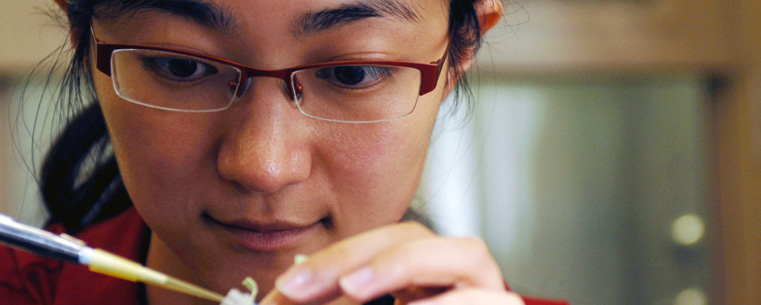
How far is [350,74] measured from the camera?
71 centimetres

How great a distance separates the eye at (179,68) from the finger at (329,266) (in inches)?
10.8

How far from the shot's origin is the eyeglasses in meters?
0.68

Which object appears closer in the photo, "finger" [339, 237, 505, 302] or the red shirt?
"finger" [339, 237, 505, 302]

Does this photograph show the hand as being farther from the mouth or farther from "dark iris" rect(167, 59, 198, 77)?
"dark iris" rect(167, 59, 198, 77)

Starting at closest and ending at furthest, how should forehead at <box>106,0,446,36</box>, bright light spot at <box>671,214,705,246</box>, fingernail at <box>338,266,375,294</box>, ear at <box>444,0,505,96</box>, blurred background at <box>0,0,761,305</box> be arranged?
1. fingernail at <box>338,266,375,294</box>
2. forehead at <box>106,0,446,36</box>
3. ear at <box>444,0,505,96</box>
4. blurred background at <box>0,0,761,305</box>
5. bright light spot at <box>671,214,705,246</box>

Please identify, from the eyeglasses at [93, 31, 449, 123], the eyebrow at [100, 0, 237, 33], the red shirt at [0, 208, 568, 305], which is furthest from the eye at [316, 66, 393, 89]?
the red shirt at [0, 208, 568, 305]

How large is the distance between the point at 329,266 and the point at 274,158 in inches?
6.3

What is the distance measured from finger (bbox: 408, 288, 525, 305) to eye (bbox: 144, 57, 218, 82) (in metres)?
0.35

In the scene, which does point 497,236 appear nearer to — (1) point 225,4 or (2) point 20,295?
(2) point 20,295

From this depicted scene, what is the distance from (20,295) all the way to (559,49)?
65.9 inches

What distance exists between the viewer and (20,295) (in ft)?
3.15

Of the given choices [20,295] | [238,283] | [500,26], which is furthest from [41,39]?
[238,283]

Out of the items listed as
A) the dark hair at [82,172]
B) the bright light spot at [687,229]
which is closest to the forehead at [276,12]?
the dark hair at [82,172]

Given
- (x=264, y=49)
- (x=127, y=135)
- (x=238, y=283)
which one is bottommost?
(x=238, y=283)
